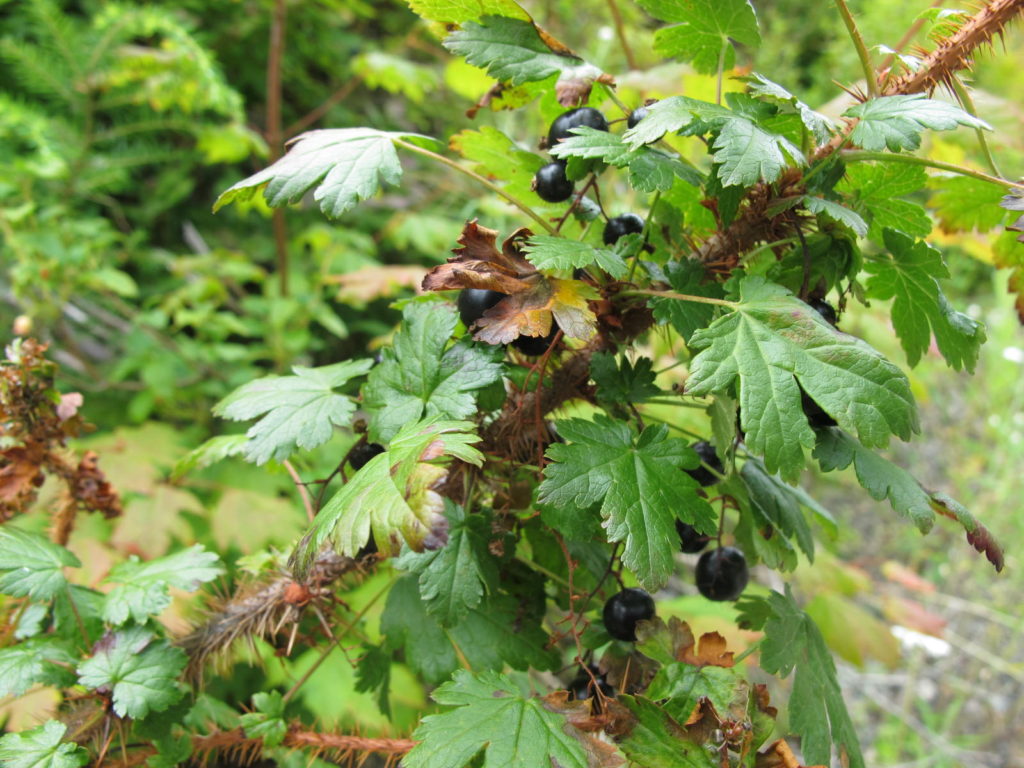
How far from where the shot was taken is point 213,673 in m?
0.74

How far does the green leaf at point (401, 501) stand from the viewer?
18.4 inches

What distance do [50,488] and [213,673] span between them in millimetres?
1031

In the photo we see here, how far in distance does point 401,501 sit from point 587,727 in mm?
250

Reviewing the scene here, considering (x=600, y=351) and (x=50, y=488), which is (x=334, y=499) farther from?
(x=50, y=488)

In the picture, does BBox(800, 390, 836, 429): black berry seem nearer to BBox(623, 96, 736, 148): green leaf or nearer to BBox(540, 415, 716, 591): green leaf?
BBox(540, 415, 716, 591): green leaf

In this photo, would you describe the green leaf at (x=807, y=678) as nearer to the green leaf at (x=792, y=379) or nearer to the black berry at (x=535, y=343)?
the green leaf at (x=792, y=379)

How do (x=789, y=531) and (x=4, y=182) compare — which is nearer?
(x=789, y=531)

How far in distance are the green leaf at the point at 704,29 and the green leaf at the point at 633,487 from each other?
0.39 m

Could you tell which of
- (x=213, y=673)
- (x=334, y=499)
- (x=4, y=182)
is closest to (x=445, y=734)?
(x=334, y=499)

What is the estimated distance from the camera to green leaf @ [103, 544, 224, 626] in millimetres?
663

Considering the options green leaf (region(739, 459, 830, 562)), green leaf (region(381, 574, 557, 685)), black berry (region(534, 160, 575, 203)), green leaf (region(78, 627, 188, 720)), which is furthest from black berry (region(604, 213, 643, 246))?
green leaf (region(78, 627, 188, 720))

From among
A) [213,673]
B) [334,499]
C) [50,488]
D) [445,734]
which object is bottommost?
[50,488]

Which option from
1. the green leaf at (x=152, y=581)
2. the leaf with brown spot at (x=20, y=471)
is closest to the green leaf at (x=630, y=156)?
the green leaf at (x=152, y=581)

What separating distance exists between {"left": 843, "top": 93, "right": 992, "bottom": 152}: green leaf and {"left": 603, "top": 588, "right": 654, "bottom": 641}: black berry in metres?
0.43
